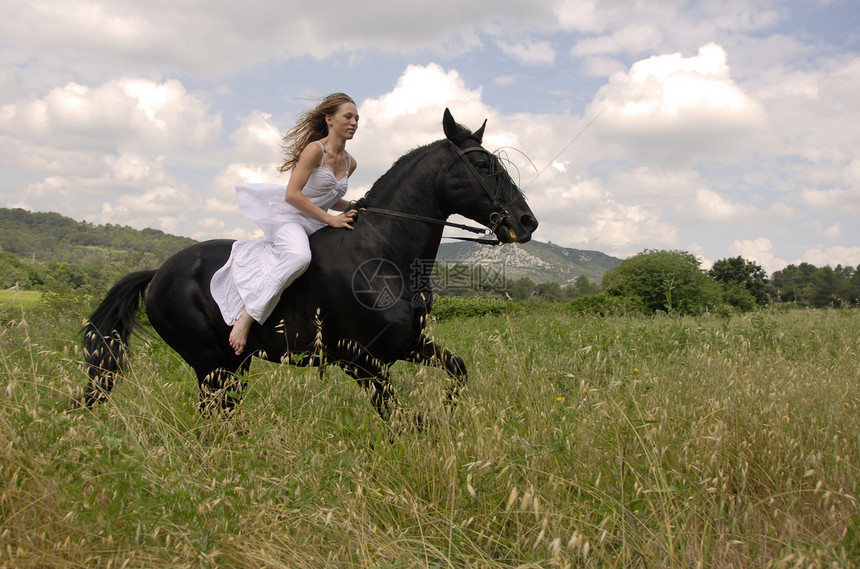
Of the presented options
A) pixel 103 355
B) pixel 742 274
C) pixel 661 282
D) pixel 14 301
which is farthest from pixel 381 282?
pixel 742 274

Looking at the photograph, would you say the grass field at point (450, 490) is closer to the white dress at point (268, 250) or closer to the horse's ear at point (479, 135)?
the white dress at point (268, 250)

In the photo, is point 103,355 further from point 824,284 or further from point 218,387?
point 824,284

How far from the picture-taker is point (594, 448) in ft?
9.04

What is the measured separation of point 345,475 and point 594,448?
→ 136 cm

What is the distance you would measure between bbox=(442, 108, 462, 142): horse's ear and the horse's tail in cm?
322

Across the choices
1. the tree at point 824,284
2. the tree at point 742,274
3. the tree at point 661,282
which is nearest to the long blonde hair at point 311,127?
the tree at point 661,282

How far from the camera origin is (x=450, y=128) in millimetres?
4121

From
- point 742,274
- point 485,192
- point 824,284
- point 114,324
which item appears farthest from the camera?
point 824,284

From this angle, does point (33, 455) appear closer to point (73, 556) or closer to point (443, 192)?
point (73, 556)

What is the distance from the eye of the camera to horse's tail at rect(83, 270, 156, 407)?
4531mm

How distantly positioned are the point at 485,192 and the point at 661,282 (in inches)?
732

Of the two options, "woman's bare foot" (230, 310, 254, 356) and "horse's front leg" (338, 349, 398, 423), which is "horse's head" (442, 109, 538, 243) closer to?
"horse's front leg" (338, 349, 398, 423)

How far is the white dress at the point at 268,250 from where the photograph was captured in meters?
3.94

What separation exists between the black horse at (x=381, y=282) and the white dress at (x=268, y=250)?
6.8 inches
